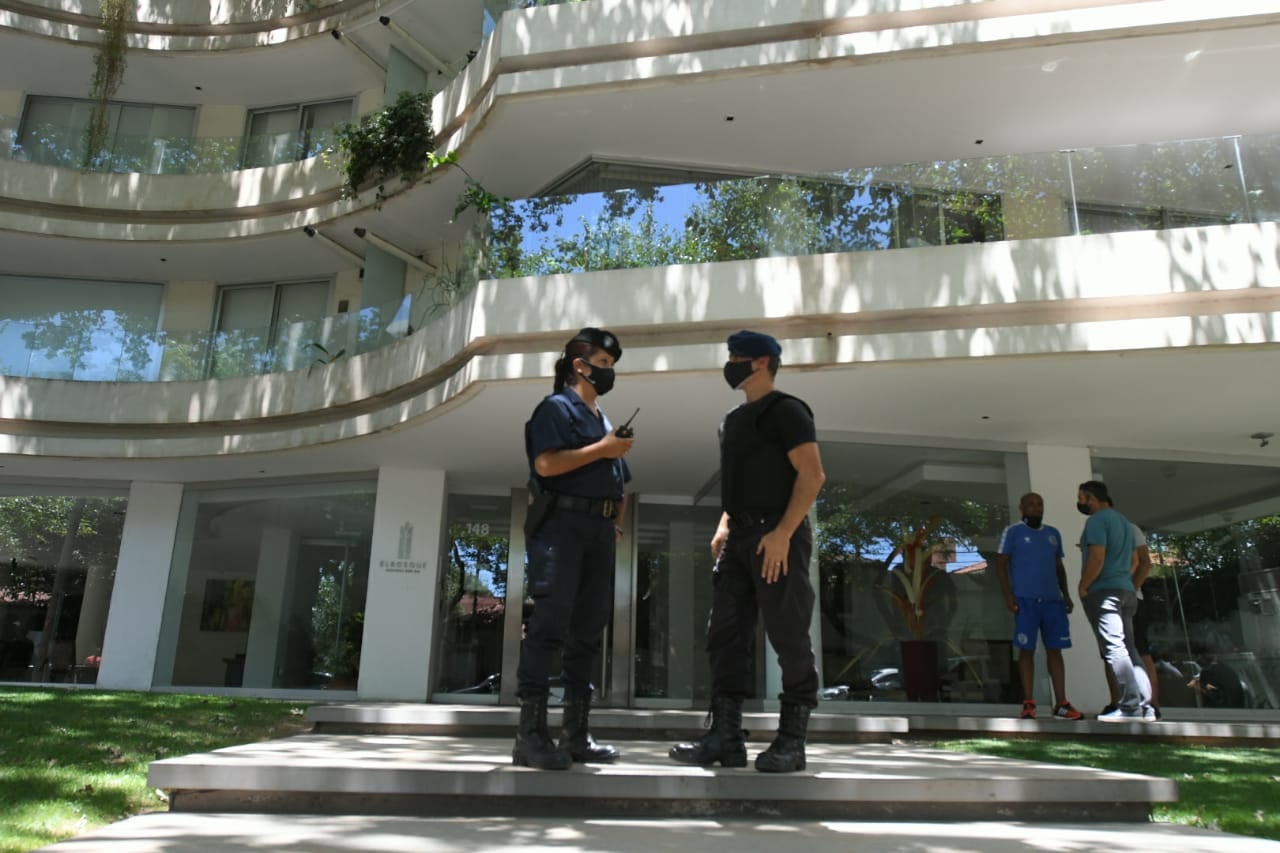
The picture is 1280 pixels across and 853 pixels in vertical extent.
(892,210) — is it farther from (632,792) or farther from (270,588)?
(270,588)

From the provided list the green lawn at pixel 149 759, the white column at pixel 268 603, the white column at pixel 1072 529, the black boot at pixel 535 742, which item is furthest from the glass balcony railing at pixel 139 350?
the black boot at pixel 535 742

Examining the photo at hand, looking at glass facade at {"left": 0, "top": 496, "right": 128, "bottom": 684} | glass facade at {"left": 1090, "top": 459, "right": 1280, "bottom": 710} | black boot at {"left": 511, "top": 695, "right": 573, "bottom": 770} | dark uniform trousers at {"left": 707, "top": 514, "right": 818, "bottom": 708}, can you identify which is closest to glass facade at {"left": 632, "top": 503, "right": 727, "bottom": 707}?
glass facade at {"left": 1090, "top": 459, "right": 1280, "bottom": 710}

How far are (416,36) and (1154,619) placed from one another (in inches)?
488

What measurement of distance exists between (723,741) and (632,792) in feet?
1.91

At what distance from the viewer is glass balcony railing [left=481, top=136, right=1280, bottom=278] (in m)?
7.92

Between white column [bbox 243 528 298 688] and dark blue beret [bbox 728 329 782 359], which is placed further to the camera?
white column [bbox 243 528 298 688]

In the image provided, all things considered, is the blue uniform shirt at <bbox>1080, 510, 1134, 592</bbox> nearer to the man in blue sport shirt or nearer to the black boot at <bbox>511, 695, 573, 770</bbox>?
the man in blue sport shirt

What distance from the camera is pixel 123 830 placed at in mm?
2760

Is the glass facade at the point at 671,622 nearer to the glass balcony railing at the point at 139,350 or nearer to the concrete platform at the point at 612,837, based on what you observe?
the glass balcony railing at the point at 139,350

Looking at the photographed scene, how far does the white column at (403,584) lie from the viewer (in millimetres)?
11367

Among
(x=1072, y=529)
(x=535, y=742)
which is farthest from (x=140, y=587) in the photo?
(x=1072, y=529)

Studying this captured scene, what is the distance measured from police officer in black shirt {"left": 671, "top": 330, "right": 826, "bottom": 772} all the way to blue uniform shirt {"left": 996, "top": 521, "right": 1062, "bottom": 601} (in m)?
4.84

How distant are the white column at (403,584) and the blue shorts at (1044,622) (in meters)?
6.95

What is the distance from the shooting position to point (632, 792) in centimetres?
318
